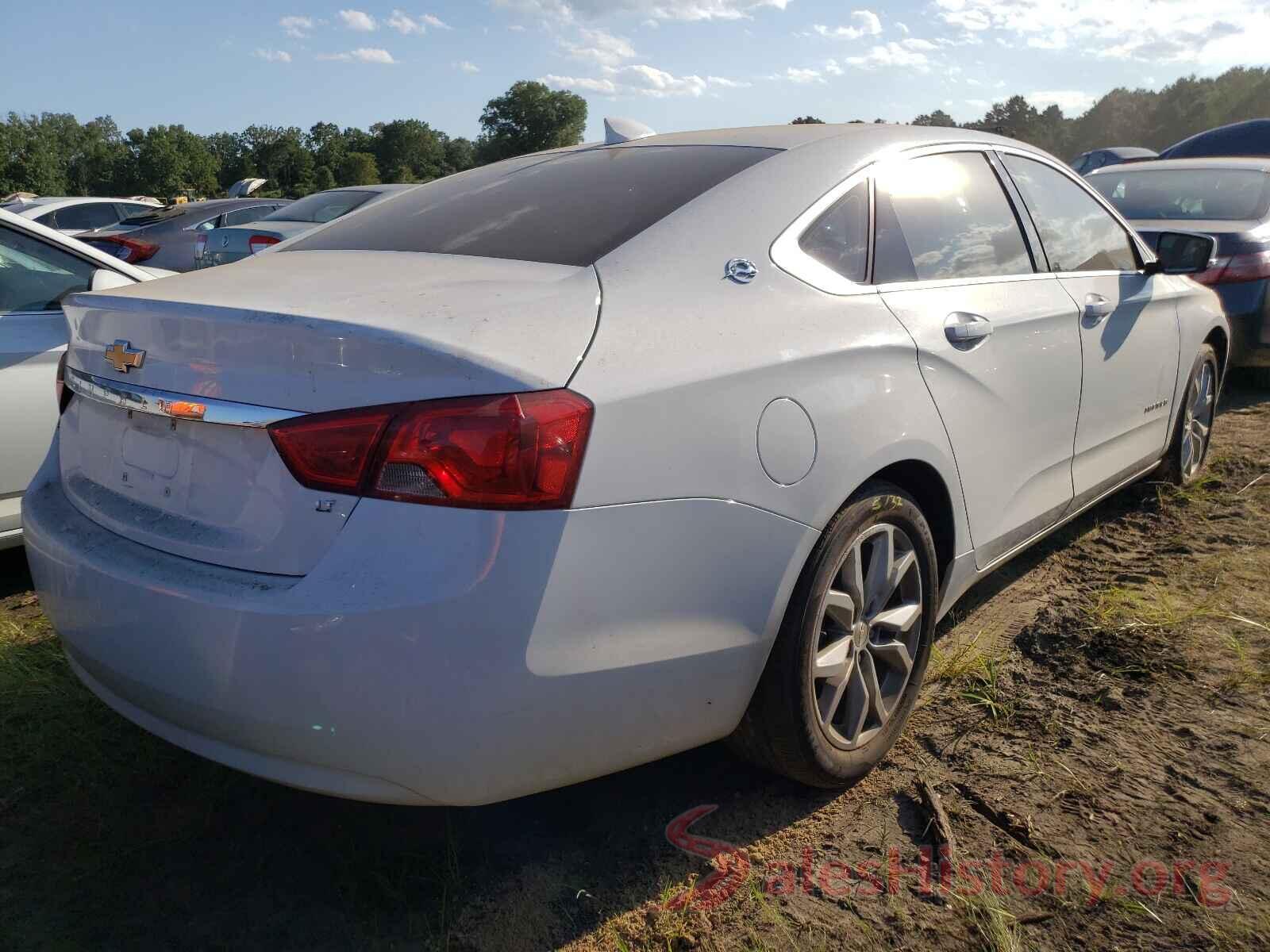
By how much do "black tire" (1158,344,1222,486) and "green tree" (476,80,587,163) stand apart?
111546mm

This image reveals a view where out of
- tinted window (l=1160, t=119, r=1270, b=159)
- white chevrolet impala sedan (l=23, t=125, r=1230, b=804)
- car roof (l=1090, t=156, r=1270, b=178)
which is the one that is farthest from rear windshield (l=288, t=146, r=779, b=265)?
tinted window (l=1160, t=119, r=1270, b=159)

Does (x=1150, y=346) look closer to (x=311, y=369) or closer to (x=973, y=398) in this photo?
(x=973, y=398)

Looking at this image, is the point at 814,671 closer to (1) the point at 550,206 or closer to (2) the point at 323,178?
(1) the point at 550,206

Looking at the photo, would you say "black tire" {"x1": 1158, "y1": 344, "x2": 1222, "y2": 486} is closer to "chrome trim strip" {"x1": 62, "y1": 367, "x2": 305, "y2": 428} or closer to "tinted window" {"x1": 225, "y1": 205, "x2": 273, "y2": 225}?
"chrome trim strip" {"x1": 62, "y1": 367, "x2": 305, "y2": 428}

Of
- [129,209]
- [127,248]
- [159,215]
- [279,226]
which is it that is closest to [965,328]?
[127,248]

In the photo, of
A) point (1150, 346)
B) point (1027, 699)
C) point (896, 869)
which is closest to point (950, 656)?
point (1027, 699)

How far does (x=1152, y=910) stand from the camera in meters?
2.03

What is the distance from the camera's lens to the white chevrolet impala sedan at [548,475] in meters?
1.70

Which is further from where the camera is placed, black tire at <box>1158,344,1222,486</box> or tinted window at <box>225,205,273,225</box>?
tinted window at <box>225,205,273,225</box>

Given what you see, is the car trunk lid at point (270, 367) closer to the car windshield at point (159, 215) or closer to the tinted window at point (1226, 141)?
the car windshield at point (159, 215)

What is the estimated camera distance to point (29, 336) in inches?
142

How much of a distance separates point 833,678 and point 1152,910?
29.4 inches

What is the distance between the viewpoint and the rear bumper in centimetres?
167

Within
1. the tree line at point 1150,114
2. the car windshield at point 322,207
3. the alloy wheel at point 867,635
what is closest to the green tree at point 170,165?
the tree line at point 1150,114
